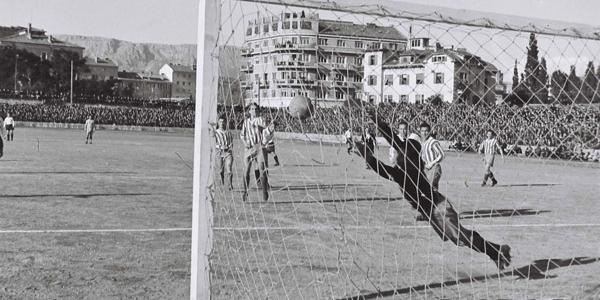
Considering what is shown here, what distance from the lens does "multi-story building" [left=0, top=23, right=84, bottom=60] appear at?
134 meters

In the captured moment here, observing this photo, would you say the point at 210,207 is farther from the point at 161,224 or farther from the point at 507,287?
the point at 161,224

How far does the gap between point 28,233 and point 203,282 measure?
466 centimetres

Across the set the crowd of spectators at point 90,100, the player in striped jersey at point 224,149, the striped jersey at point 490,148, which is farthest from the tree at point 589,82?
the crowd of spectators at point 90,100

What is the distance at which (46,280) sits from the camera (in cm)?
614

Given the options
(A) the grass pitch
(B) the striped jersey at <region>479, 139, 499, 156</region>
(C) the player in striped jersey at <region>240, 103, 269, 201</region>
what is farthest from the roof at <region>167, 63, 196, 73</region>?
(C) the player in striped jersey at <region>240, 103, 269, 201</region>

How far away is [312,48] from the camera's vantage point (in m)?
5.07

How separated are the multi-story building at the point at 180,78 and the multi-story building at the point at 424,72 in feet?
618

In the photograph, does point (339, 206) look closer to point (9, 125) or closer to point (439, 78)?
point (439, 78)

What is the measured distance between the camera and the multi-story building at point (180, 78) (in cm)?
19138

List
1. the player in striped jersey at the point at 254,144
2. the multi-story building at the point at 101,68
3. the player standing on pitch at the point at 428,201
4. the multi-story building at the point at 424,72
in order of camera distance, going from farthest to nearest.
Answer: the multi-story building at the point at 101,68, the player in striped jersey at the point at 254,144, the player standing on pitch at the point at 428,201, the multi-story building at the point at 424,72

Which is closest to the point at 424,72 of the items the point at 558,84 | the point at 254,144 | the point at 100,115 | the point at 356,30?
the point at 356,30

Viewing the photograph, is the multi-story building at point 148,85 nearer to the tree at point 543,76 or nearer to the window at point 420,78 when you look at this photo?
the tree at point 543,76

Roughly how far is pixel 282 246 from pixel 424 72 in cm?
326

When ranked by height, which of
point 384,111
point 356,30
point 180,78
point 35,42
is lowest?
point 384,111
